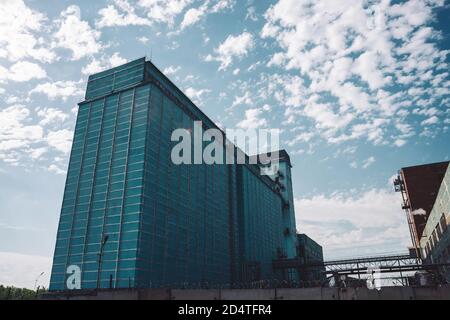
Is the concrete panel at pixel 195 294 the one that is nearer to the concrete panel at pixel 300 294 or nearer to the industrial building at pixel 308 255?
the concrete panel at pixel 300 294

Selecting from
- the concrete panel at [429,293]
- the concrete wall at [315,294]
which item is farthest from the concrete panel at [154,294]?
the concrete panel at [429,293]

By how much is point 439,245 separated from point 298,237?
58739 mm

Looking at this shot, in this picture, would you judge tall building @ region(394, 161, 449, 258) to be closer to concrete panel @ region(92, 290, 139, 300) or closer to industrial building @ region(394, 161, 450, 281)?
industrial building @ region(394, 161, 450, 281)

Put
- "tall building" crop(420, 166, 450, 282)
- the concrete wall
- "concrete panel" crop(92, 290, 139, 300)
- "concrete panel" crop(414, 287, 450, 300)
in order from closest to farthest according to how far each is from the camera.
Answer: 1. "concrete panel" crop(92, 290, 139, 300)
2. "concrete panel" crop(414, 287, 450, 300)
3. the concrete wall
4. "tall building" crop(420, 166, 450, 282)

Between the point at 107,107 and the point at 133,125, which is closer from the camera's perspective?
the point at 133,125

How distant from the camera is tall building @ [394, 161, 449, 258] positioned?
293ft

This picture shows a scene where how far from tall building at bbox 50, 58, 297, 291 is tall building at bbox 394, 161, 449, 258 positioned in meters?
54.3

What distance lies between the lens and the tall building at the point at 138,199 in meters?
45.9

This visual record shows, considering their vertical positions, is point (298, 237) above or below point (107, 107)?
below

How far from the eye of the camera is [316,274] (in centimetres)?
12281

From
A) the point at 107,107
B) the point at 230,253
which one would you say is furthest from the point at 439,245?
the point at 107,107

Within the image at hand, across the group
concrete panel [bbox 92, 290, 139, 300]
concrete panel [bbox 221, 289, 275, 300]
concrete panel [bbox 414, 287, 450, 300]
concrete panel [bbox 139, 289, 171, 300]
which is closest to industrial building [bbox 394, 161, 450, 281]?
concrete panel [bbox 414, 287, 450, 300]
